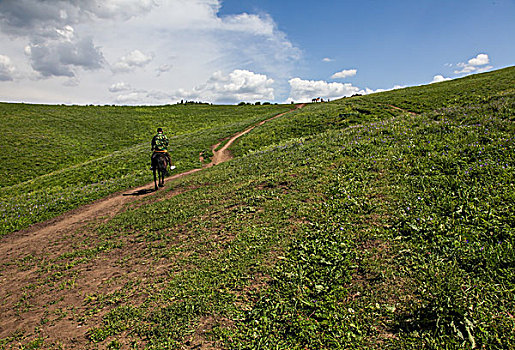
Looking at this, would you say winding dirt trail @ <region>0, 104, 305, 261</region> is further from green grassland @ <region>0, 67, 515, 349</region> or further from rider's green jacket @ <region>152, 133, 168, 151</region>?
rider's green jacket @ <region>152, 133, 168, 151</region>

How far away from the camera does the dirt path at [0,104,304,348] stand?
231 inches

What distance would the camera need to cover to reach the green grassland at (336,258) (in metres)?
4.47

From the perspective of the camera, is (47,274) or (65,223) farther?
(65,223)

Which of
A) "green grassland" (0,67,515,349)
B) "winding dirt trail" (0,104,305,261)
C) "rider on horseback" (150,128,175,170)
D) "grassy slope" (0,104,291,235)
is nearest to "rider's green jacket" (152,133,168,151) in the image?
"rider on horseback" (150,128,175,170)

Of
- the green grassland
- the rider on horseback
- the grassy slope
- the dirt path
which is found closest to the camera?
the green grassland

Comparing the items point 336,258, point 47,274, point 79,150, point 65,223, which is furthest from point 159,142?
point 79,150

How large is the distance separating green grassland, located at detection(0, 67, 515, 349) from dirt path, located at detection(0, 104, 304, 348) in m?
0.24

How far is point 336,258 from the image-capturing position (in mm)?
5992

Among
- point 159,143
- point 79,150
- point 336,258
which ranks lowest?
point 336,258

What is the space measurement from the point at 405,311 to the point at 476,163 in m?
6.14

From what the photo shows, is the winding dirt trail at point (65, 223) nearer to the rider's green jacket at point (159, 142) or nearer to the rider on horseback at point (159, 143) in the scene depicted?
the rider on horseback at point (159, 143)

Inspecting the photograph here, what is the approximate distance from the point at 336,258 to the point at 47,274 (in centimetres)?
855

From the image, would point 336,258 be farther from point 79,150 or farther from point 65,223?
point 79,150

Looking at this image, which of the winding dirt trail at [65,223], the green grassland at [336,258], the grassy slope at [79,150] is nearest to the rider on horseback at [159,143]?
the winding dirt trail at [65,223]
